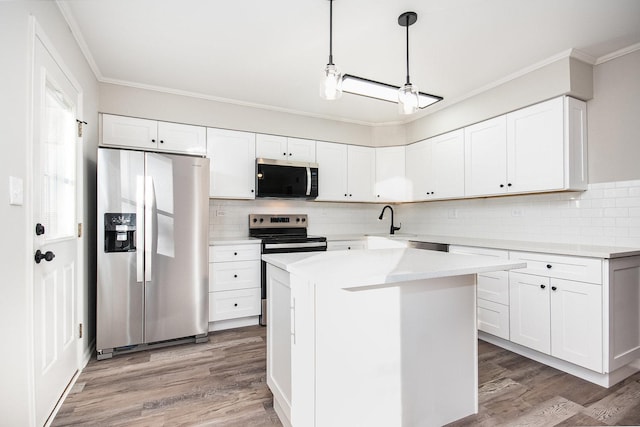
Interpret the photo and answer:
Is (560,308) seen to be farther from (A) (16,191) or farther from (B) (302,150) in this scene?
(A) (16,191)

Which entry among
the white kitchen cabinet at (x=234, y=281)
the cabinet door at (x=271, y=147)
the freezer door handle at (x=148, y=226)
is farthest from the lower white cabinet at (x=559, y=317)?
the freezer door handle at (x=148, y=226)

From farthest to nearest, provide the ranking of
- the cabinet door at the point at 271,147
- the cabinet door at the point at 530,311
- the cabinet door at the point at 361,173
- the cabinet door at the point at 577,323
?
the cabinet door at the point at 361,173 < the cabinet door at the point at 271,147 < the cabinet door at the point at 530,311 < the cabinet door at the point at 577,323

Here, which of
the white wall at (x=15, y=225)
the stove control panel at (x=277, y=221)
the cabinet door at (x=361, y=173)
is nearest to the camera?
the white wall at (x=15, y=225)

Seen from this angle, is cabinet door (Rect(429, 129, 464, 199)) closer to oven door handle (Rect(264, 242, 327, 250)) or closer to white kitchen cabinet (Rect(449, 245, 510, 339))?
white kitchen cabinet (Rect(449, 245, 510, 339))

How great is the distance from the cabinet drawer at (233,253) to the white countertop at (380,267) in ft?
4.92

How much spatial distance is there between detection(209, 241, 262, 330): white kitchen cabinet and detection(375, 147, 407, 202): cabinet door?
189cm

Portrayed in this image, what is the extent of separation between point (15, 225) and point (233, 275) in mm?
1984

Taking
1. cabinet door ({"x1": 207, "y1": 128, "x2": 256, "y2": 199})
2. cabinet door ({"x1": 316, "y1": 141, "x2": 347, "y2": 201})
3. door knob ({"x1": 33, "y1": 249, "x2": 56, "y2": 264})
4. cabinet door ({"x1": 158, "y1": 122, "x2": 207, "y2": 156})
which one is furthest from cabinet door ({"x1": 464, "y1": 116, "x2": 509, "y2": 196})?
door knob ({"x1": 33, "y1": 249, "x2": 56, "y2": 264})

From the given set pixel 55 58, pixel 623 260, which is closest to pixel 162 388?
pixel 55 58

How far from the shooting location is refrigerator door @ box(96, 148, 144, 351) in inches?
101

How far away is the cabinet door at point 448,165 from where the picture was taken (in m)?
3.45

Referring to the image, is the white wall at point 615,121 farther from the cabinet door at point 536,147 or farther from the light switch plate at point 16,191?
the light switch plate at point 16,191

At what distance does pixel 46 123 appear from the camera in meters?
1.80

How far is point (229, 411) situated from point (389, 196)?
10.4 ft
